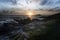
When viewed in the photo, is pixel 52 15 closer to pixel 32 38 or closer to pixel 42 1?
pixel 42 1

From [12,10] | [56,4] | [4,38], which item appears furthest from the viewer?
[56,4]

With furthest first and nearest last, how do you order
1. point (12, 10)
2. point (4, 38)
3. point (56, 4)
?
1. point (56, 4)
2. point (12, 10)
3. point (4, 38)

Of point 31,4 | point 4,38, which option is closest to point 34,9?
point 31,4

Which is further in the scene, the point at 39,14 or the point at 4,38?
the point at 39,14

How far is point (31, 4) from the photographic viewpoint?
1.54 meters

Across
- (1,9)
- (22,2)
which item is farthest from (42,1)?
(1,9)

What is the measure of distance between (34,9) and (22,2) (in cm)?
19

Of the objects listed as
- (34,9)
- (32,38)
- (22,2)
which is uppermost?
(22,2)

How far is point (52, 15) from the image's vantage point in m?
1.57

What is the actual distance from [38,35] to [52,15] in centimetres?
35

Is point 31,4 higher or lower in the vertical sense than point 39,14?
higher

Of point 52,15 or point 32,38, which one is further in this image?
point 52,15

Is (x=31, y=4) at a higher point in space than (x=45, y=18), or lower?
higher

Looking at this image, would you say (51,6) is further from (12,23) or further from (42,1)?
(12,23)
